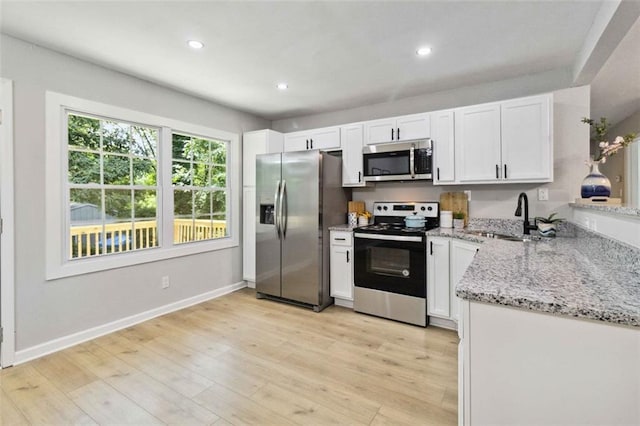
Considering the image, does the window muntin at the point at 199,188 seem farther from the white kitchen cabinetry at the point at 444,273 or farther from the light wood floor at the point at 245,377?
the white kitchen cabinetry at the point at 444,273

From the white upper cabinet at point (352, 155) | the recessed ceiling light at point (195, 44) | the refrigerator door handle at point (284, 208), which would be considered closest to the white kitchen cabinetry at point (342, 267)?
the refrigerator door handle at point (284, 208)

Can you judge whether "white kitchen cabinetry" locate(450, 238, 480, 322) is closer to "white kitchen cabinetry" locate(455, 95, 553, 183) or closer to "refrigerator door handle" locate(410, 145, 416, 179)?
"white kitchen cabinetry" locate(455, 95, 553, 183)

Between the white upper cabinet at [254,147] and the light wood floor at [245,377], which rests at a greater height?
the white upper cabinet at [254,147]

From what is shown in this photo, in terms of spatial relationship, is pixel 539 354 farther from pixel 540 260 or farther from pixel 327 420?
pixel 327 420

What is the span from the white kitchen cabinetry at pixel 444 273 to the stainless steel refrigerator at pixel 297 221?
1.14m

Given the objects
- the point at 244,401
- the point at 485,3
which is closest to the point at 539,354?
the point at 244,401

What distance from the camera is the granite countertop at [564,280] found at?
945 mm

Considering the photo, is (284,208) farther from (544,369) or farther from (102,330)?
(544,369)

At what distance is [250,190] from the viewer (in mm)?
4098

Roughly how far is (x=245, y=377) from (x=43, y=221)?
2.02 m

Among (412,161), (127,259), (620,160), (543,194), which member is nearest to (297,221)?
(412,161)

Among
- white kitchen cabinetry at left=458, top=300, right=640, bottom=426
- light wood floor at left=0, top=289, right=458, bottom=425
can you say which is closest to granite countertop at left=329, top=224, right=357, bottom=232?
light wood floor at left=0, top=289, right=458, bottom=425

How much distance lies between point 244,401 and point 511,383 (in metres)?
1.51

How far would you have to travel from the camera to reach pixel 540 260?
5.37ft
